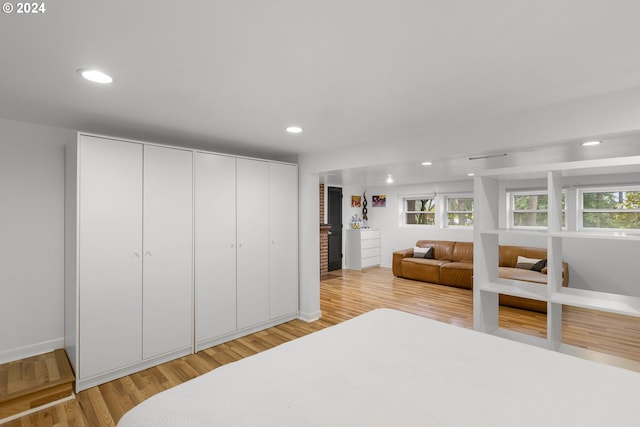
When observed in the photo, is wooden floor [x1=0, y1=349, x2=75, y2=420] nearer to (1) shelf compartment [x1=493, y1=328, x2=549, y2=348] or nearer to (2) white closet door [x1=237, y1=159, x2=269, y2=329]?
(2) white closet door [x1=237, y1=159, x2=269, y2=329]

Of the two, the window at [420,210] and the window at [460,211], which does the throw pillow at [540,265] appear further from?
the window at [420,210]

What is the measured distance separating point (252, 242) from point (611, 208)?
18.9 feet

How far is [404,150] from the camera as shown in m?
3.10

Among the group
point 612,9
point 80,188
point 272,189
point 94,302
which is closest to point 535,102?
point 612,9

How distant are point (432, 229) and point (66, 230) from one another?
6.73 meters

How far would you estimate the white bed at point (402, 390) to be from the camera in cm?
118

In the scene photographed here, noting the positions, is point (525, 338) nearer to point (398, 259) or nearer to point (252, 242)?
point (252, 242)

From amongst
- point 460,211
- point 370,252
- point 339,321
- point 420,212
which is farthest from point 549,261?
point 370,252

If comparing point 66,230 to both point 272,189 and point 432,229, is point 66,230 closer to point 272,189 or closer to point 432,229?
point 272,189

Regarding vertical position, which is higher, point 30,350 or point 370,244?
point 370,244

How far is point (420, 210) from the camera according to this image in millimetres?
7617

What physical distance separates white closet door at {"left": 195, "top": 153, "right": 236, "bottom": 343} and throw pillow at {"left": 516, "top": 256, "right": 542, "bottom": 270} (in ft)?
16.0

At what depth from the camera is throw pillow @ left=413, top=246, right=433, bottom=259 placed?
22.0 ft

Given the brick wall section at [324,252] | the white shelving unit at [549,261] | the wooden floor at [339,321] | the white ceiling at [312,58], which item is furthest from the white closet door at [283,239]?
the brick wall section at [324,252]
